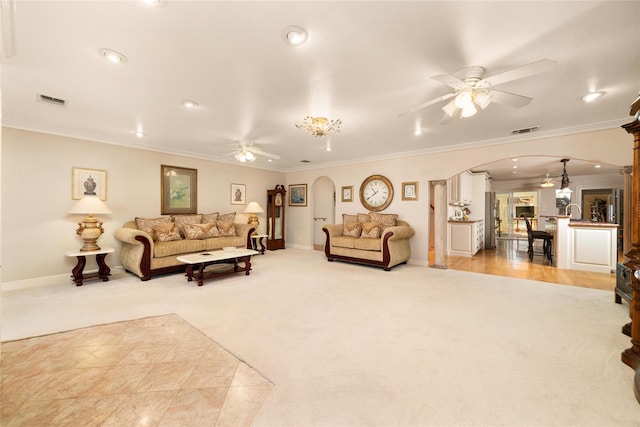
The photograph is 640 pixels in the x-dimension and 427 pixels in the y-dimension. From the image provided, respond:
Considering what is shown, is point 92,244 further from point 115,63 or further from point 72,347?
point 115,63

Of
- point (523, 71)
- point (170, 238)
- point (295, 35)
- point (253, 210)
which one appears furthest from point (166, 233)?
point (523, 71)

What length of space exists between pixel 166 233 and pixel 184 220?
70 centimetres

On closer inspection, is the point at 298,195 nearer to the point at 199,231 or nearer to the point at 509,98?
the point at 199,231

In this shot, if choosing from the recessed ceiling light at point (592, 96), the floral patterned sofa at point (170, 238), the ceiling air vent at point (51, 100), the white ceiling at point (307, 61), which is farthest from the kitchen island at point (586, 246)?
the ceiling air vent at point (51, 100)

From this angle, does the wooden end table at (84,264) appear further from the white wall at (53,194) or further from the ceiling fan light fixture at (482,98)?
the ceiling fan light fixture at (482,98)

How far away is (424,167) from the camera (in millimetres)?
5645

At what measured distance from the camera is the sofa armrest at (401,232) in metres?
5.08

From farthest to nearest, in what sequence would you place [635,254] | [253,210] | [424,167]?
[253,210]
[424,167]
[635,254]

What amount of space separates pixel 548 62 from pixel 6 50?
12.6ft

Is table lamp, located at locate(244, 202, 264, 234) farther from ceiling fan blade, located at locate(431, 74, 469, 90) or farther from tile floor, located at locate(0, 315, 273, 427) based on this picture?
ceiling fan blade, located at locate(431, 74, 469, 90)

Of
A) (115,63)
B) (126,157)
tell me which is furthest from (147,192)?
(115,63)

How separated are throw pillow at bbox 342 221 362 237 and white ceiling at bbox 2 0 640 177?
2.43 metres

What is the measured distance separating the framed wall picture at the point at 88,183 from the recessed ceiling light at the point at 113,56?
10.3 ft

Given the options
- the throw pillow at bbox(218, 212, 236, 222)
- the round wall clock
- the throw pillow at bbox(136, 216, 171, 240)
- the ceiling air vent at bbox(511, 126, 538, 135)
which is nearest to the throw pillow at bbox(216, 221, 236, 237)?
the throw pillow at bbox(218, 212, 236, 222)
